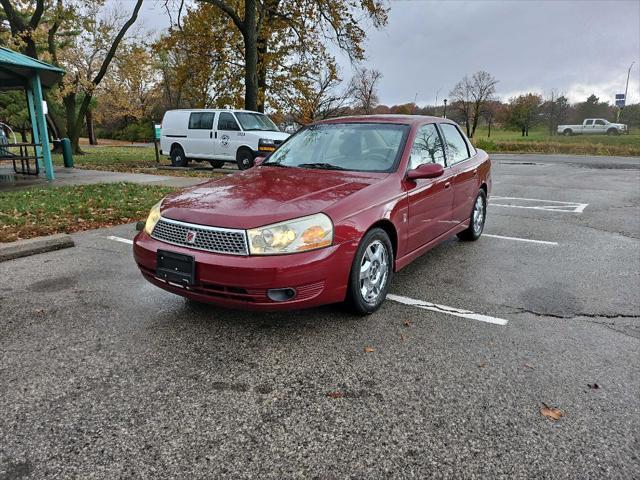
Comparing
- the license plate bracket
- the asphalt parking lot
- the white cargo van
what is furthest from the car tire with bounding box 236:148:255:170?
the license plate bracket

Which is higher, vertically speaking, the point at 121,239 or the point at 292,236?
the point at 292,236

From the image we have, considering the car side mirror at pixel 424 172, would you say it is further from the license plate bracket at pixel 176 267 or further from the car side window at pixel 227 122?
the car side window at pixel 227 122

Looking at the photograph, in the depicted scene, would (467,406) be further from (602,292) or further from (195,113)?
(195,113)

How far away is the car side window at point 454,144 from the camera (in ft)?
16.7

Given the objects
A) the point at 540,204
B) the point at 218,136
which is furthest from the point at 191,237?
the point at 218,136

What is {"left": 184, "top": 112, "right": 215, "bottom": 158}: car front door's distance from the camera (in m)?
14.5

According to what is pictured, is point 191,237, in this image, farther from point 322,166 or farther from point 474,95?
point 474,95

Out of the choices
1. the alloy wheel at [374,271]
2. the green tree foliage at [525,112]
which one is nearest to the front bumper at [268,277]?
the alloy wheel at [374,271]

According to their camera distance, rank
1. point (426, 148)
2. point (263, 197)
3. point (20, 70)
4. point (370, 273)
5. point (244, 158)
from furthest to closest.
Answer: point (244, 158), point (20, 70), point (426, 148), point (370, 273), point (263, 197)

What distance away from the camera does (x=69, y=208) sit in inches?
296

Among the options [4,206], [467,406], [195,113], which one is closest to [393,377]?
[467,406]

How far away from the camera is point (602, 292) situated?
4.31 m

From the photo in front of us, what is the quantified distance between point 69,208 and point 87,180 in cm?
441

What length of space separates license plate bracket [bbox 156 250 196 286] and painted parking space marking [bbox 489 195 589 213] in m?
7.40
